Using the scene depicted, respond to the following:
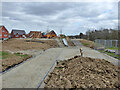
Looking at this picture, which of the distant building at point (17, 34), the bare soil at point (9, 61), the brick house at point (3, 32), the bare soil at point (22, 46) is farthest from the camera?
the distant building at point (17, 34)

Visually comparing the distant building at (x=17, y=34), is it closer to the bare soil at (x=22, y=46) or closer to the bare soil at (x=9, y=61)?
the bare soil at (x=22, y=46)

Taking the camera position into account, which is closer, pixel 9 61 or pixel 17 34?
pixel 9 61

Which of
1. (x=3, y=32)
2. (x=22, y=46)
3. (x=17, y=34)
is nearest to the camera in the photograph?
(x=22, y=46)

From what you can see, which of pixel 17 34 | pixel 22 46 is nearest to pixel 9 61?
pixel 22 46

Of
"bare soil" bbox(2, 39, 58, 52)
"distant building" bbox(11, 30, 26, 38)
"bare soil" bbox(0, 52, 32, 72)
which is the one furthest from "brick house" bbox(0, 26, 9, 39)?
"bare soil" bbox(0, 52, 32, 72)

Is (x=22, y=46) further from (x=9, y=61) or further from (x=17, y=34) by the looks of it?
(x=17, y=34)

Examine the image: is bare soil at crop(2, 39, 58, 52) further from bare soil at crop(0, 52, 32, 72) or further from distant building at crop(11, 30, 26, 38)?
distant building at crop(11, 30, 26, 38)

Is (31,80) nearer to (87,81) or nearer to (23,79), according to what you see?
(23,79)

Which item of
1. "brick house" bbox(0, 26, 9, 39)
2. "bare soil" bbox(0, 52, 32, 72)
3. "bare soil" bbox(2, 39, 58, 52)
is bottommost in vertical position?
"bare soil" bbox(0, 52, 32, 72)

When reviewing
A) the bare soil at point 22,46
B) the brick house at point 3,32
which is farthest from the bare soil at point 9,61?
the brick house at point 3,32

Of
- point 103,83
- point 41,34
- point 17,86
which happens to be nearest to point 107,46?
point 103,83

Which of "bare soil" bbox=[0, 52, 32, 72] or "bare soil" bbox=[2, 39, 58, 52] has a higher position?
"bare soil" bbox=[2, 39, 58, 52]

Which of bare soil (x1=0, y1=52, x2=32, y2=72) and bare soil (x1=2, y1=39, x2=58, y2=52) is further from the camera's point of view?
bare soil (x1=2, y1=39, x2=58, y2=52)

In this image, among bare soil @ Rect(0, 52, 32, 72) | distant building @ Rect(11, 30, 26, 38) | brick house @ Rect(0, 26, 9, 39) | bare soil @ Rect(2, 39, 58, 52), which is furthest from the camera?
distant building @ Rect(11, 30, 26, 38)
